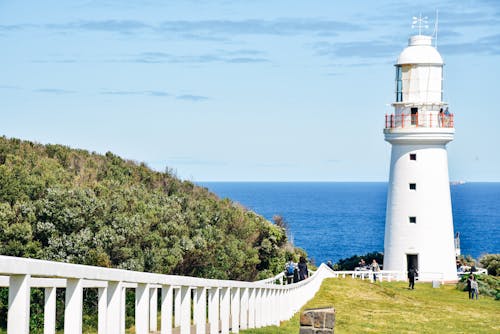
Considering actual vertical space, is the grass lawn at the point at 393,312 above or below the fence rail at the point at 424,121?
below

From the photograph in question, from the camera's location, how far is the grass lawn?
870 inches

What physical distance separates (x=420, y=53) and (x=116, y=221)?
25.1 meters

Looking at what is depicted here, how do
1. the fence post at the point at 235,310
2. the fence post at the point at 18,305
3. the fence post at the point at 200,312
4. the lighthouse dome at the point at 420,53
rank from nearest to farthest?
1. the fence post at the point at 18,305
2. the fence post at the point at 200,312
3. the fence post at the point at 235,310
4. the lighthouse dome at the point at 420,53

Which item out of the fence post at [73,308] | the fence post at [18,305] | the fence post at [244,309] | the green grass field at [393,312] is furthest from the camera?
the green grass field at [393,312]

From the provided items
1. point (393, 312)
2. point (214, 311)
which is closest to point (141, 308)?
point (214, 311)

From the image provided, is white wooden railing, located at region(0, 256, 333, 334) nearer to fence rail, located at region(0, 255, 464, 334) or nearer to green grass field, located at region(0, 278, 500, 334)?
fence rail, located at region(0, 255, 464, 334)

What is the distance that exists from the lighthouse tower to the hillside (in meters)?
9.85

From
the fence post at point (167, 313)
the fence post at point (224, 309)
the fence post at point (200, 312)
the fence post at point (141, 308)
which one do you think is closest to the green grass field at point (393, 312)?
the fence post at point (224, 309)

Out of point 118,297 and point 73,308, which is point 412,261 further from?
point 73,308

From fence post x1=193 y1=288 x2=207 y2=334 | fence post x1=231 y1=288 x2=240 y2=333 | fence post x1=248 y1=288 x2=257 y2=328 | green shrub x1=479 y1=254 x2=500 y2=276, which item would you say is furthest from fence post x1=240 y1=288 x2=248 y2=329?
green shrub x1=479 y1=254 x2=500 y2=276

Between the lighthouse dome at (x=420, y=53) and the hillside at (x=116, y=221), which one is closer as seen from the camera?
the hillside at (x=116, y=221)

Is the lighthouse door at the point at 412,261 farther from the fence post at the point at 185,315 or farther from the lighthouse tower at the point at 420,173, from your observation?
the fence post at the point at 185,315

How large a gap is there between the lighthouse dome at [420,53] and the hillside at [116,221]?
1381 centimetres

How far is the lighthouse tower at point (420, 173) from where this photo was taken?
45.1m
